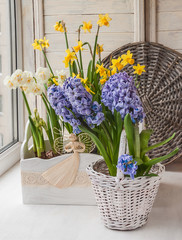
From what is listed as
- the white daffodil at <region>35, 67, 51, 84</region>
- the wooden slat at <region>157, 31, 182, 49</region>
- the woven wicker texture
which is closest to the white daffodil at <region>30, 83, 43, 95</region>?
the white daffodil at <region>35, 67, 51, 84</region>

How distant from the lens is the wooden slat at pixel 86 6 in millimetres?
2029

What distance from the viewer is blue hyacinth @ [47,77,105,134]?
127 centimetres

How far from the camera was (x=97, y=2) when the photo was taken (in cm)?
205

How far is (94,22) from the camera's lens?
6.78 feet

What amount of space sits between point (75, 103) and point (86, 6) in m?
0.93

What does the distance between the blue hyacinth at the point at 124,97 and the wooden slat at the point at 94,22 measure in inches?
32.0

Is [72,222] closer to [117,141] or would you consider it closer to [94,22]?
[117,141]

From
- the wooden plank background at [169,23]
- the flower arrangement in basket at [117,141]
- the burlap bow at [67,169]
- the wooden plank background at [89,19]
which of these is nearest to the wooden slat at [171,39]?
the wooden plank background at [169,23]

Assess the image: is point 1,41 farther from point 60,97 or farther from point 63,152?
point 60,97

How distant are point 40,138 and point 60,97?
0.37 m

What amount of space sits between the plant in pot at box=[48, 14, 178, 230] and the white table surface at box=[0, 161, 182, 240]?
2.1 inches

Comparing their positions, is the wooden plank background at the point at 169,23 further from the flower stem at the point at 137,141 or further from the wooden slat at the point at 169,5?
the flower stem at the point at 137,141

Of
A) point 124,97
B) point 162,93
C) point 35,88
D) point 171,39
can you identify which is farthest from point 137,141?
point 171,39

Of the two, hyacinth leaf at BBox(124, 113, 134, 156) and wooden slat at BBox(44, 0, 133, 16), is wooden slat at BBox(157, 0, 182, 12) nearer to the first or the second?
wooden slat at BBox(44, 0, 133, 16)
